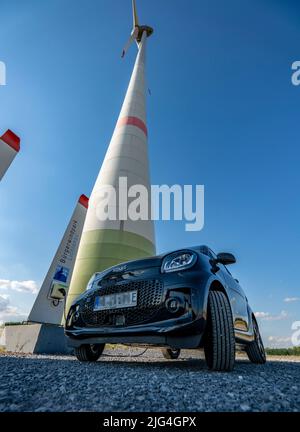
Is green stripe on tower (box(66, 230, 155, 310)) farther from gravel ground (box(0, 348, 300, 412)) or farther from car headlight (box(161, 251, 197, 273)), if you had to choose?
gravel ground (box(0, 348, 300, 412))

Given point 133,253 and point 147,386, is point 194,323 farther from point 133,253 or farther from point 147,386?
point 133,253

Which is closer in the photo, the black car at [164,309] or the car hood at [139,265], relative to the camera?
the black car at [164,309]

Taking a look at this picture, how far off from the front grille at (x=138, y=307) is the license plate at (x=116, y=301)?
31 mm

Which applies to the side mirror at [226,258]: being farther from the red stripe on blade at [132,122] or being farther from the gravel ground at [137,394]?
the red stripe on blade at [132,122]

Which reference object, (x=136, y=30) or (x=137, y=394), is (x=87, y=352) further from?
(x=136, y=30)

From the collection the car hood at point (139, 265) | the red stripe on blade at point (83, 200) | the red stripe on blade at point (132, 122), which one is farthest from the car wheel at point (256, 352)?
the red stripe on blade at point (132, 122)

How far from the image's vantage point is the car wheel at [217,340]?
91.7 inches

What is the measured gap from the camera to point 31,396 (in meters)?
1.36

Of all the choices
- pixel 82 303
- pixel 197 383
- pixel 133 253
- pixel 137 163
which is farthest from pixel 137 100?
pixel 197 383

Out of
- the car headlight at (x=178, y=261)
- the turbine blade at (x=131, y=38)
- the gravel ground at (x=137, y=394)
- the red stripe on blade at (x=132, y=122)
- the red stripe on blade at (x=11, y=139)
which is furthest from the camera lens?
the turbine blade at (x=131, y=38)

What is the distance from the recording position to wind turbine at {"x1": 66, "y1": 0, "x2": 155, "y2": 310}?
946 centimetres

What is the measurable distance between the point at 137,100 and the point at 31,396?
14492mm

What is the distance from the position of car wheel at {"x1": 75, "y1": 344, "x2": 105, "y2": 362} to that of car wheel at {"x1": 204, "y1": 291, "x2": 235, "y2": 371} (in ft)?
5.06

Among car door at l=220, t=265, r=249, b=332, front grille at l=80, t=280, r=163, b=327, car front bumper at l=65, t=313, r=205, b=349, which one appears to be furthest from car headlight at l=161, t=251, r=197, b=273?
car door at l=220, t=265, r=249, b=332
